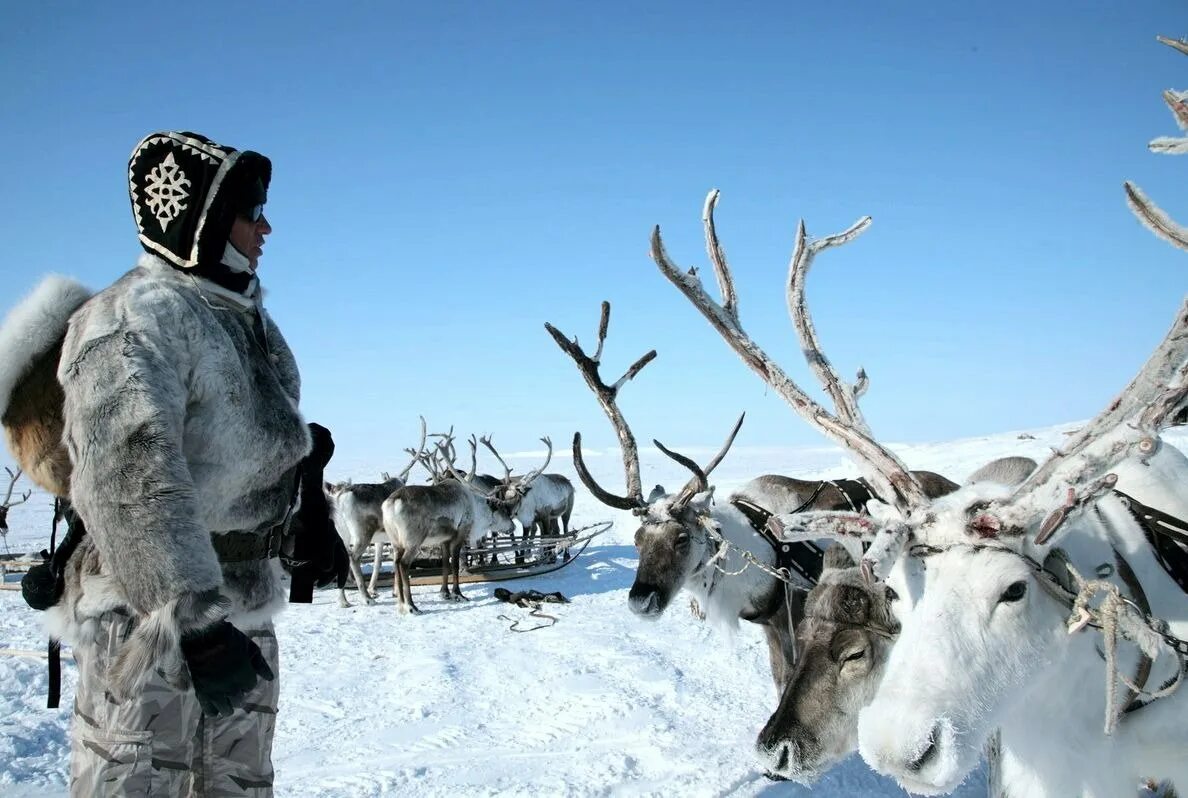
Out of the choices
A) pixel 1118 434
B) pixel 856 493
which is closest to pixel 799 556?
pixel 856 493

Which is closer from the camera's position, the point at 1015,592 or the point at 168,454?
the point at 168,454

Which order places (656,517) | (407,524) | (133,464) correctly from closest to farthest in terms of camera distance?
(133,464)
(656,517)
(407,524)

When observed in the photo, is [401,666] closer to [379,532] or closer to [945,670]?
[379,532]

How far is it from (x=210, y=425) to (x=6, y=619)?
27.8 feet

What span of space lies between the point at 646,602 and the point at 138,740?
3273 mm

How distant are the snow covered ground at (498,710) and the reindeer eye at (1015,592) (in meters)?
2.33

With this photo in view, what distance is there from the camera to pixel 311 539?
2.32 meters

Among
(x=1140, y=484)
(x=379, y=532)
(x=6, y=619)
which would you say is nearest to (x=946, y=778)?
(x=1140, y=484)

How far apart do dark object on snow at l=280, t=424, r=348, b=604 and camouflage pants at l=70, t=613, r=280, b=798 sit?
1.59 feet

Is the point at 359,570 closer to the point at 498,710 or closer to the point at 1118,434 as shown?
the point at 498,710

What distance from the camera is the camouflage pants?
1.70 meters

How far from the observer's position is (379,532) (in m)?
11.3

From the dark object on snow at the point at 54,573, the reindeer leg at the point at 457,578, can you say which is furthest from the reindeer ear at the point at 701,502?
the reindeer leg at the point at 457,578

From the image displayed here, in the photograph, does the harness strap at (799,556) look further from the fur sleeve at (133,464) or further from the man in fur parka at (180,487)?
the fur sleeve at (133,464)
